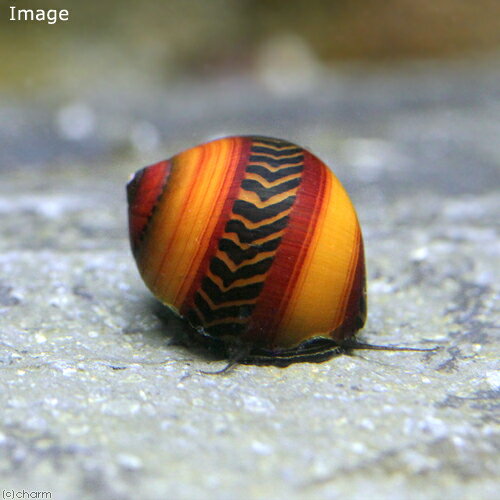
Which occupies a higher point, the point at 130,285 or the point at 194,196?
the point at 194,196

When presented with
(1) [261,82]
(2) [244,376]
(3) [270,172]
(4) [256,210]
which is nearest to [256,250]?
(4) [256,210]

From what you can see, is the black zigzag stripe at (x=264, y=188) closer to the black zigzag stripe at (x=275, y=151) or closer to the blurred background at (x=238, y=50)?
the black zigzag stripe at (x=275, y=151)

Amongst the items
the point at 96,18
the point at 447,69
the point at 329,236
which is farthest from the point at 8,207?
the point at 96,18

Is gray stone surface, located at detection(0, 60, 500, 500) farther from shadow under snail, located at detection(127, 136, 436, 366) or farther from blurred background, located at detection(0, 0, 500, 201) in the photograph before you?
blurred background, located at detection(0, 0, 500, 201)

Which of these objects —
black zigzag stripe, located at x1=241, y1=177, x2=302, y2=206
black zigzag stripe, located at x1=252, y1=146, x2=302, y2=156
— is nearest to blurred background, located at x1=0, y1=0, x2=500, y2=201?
black zigzag stripe, located at x1=252, y1=146, x2=302, y2=156

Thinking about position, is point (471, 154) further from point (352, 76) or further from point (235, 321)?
point (352, 76)

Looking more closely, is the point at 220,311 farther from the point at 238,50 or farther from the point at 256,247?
the point at 238,50
